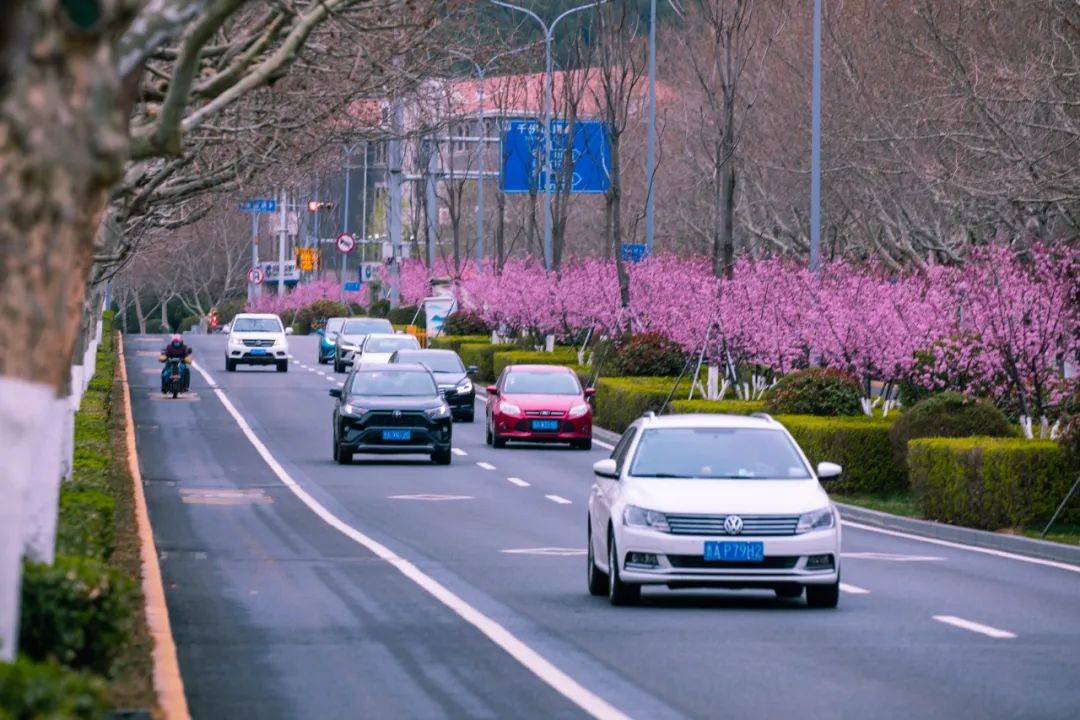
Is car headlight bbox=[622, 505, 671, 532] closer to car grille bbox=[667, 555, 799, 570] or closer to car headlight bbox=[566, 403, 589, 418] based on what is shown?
car grille bbox=[667, 555, 799, 570]

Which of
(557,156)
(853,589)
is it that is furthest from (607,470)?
(557,156)

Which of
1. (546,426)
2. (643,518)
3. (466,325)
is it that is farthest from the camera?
(466,325)

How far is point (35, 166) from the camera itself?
777cm

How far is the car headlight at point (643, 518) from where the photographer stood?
17.6m

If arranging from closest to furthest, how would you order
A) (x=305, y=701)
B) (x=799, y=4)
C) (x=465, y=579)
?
1. (x=305, y=701)
2. (x=465, y=579)
3. (x=799, y=4)

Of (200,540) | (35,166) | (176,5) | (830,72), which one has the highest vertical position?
(830,72)

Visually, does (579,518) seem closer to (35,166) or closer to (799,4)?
(35,166)

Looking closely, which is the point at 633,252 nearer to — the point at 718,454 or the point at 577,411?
the point at 577,411

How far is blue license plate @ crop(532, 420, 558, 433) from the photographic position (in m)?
42.8

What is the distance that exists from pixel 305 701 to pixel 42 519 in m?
2.64

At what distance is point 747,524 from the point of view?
17516 millimetres

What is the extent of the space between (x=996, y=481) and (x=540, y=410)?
17.1 m

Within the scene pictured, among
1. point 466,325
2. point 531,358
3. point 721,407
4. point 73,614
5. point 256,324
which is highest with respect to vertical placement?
point 466,325

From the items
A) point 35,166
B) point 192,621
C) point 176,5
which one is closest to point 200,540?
point 192,621
